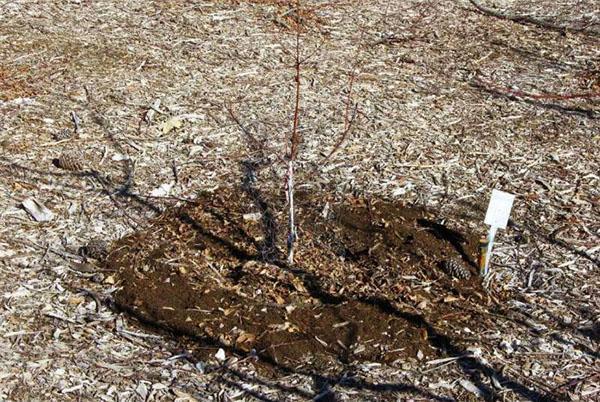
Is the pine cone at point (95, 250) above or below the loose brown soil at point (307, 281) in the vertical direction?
below

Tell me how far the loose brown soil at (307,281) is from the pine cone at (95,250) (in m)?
0.06

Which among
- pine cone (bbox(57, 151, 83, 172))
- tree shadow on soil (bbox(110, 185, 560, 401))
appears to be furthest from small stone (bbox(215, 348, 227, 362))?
pine cone (bbox(57, 151, 83, 172))

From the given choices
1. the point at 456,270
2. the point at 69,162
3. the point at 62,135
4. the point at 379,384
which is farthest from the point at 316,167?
the point at 379,384

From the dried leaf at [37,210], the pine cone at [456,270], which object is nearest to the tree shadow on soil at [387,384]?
the pine cone at [456,270]

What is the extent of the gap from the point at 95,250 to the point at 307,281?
120cm

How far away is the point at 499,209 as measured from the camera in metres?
4.80

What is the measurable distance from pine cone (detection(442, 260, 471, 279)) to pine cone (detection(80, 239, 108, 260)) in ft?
6.22

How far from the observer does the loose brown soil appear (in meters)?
4.49

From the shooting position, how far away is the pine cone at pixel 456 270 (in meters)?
4.98

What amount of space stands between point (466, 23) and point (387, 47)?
1062mm

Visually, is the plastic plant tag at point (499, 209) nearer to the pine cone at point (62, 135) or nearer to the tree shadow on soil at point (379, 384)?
the tree shadow on soil at point (379, 384)

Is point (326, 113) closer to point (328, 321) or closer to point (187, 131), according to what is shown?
point (187, 131)

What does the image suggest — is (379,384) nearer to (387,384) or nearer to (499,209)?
(387,384)

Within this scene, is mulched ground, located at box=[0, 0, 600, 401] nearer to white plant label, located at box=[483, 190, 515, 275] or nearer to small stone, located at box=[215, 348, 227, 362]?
small stone, located at box=[215, 348, 227, 362]
